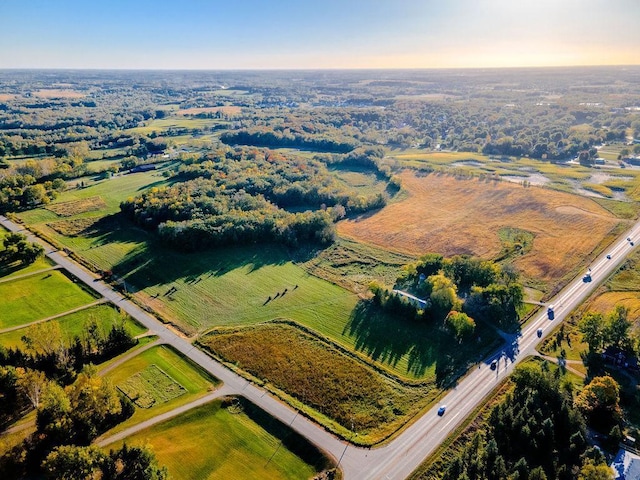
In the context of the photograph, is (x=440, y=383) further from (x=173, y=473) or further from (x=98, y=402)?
(x=98, y=402)

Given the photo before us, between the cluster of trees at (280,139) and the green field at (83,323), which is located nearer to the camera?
the green field at (83,323)

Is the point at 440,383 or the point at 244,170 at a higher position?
the point at 244,170

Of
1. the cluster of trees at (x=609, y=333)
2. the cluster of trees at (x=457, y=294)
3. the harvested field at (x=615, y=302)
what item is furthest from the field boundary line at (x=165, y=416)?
the harvested field at (x=615, y=302)

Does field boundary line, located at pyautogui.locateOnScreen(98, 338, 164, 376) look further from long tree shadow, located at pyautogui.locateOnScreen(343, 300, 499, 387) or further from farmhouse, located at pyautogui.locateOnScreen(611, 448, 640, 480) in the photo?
farmhouse, located at pyautogui.locateOnScreen(611, 448, 640, 480)

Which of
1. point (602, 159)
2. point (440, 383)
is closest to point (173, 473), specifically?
point (440, 383)

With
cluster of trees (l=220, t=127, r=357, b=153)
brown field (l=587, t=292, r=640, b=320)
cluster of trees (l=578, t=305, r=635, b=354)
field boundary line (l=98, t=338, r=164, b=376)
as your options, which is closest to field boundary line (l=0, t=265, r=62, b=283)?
field boundary line (l=98, t=338, r=164, b=376)

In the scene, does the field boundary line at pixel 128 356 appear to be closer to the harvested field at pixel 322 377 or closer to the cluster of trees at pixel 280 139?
the harvested field at pixel 322 377
